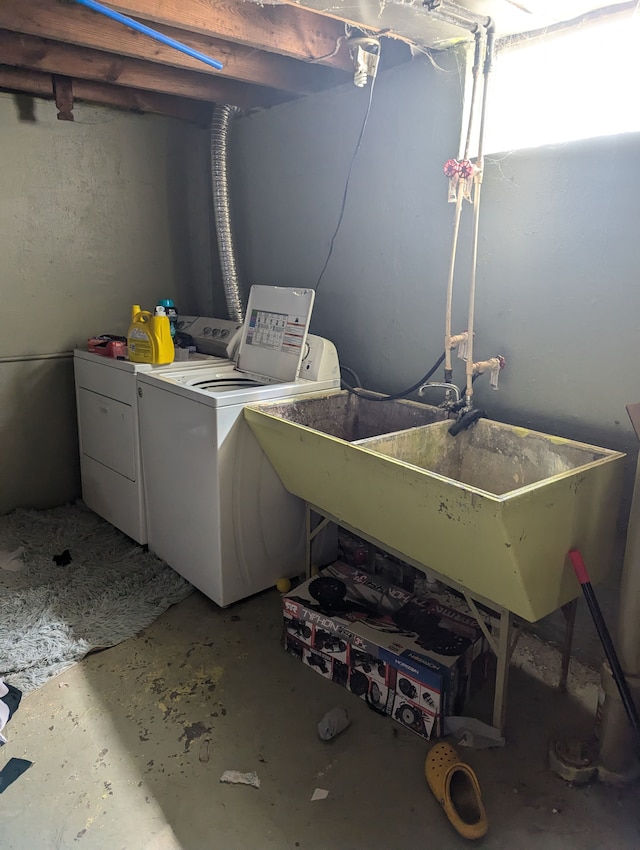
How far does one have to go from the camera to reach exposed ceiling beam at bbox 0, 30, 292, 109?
2348mm

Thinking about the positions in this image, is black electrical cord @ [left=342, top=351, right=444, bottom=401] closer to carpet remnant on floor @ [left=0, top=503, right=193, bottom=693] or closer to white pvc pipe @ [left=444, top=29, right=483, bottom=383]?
white pvc pipe @ [left=444, top=29, right=483, bottom=383]

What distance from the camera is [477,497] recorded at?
1.35 metres

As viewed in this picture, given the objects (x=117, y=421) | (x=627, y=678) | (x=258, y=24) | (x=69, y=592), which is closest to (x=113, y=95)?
(x=258, y=24)

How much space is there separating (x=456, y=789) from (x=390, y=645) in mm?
403

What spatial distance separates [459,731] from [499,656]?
0.90 feet

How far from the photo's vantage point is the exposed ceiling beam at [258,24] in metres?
1.86

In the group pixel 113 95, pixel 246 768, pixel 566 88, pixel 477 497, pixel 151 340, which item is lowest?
pixel 246 768

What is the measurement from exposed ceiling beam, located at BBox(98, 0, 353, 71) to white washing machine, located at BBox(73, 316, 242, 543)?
120cm

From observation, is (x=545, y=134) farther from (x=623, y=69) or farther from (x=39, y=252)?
(x=39, y=252)

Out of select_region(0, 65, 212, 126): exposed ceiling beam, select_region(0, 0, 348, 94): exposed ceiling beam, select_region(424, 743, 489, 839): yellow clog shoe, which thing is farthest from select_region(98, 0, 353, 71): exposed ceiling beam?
select_region(424, 743, 489, 839): yellow clog shoe

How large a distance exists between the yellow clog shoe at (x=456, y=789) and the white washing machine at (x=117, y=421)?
1621mm

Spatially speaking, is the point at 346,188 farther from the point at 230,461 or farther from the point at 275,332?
the point at 230,461

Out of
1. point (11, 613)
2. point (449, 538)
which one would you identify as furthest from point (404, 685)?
point (11, 613)

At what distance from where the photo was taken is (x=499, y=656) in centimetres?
164
